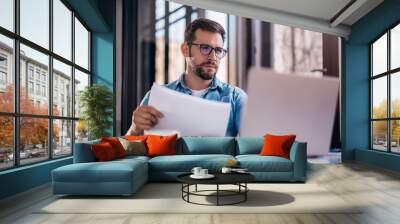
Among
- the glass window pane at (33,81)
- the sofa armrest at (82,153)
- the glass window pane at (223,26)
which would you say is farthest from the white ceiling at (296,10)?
the sofa armrest at (82,153)

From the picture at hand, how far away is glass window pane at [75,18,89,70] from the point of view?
7.20m

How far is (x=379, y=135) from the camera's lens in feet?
27.2

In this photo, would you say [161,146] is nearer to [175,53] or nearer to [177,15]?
[175,53]

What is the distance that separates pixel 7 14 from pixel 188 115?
3.99m

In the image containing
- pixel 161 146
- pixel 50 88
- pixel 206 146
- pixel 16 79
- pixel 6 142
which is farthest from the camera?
pixel 206 146

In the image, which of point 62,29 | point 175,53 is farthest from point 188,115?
point 62,29

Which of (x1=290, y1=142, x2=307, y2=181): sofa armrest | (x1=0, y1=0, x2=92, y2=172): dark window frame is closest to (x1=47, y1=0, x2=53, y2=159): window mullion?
(x1=0, y1=0, x2=92, y2=172): dark window frame

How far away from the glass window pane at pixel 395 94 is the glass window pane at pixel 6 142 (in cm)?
691

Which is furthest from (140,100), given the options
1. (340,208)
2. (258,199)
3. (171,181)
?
(340,208)

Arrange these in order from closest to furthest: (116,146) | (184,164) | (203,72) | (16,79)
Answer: (16,79)
(184,164)
(116,146)
(203,72)

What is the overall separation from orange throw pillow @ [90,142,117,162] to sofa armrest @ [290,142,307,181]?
2.72 metres

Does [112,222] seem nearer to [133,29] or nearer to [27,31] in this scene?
[27,31]

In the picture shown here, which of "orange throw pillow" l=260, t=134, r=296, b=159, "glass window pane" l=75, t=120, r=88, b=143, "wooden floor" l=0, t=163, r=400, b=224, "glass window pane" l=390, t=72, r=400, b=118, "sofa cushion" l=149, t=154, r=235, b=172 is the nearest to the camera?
"wooden floor" l=0, t=163, r=400, b=224

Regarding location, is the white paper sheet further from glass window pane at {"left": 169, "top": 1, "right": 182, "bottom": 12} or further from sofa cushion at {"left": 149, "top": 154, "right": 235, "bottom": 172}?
sofa cushion at {"left": 149, "top": 154, "right": 235, "bottom": 172}
